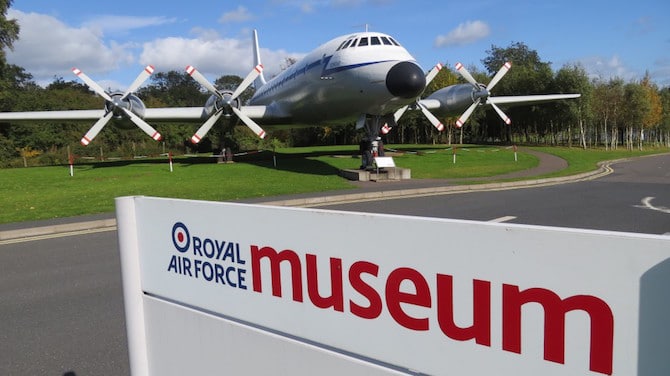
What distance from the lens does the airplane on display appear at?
17.1 metres

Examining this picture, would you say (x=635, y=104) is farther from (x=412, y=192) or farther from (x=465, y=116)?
(x=412, y=192)

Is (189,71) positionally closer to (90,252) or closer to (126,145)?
(90,252)

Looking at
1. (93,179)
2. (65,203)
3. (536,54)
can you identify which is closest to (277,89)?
(93,179)

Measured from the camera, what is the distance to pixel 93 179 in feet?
59.9

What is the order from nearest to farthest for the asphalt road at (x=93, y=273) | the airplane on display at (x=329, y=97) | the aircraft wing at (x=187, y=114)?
1. the asphalt road at (x=93, y=273)
2. the airplane on display at (x=329, y=97)
3. the aircraft wing at (x=187, y=114)

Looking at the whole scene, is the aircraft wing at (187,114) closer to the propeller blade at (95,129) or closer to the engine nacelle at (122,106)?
the engine nacelle at (122,106)

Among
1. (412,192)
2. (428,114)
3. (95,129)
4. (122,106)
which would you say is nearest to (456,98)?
(428,114)

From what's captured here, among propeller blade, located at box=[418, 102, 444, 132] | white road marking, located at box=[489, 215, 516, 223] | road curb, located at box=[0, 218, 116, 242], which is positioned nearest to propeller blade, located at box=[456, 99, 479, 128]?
propeller blade, located at box=[418, 102, 444, 132]

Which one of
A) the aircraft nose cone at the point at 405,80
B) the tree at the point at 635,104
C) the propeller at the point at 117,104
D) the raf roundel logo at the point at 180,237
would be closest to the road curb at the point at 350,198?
the aircraft nose cone at the point at 405,80

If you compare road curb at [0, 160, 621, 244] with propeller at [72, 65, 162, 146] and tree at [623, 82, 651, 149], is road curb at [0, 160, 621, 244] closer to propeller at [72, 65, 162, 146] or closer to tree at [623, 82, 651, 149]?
propeller at [72, 65, 162, 146]

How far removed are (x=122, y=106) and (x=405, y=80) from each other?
13334mm

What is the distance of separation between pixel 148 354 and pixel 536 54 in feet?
318

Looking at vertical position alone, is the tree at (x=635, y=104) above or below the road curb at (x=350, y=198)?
above

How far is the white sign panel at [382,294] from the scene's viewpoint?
41.3 inches
